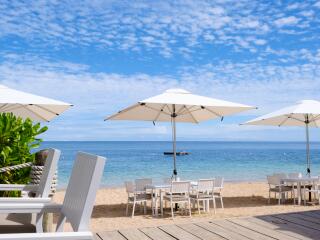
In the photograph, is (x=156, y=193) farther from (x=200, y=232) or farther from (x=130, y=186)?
(x=200, y=232)

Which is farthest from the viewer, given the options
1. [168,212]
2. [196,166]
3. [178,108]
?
[196,166]

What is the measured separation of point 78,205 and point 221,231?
2.68 metres

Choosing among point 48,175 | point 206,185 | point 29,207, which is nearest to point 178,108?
point 206,185

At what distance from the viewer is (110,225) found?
7.10 metres

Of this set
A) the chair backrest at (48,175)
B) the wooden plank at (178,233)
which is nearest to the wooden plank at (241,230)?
the wooden plank at (178,233)

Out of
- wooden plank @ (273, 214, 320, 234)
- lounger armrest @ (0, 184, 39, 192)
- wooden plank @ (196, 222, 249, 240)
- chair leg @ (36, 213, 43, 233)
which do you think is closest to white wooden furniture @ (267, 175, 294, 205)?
wooden plank @ (273, 214, 320, 234)

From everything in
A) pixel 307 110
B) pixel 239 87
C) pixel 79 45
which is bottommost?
pixel 307 110

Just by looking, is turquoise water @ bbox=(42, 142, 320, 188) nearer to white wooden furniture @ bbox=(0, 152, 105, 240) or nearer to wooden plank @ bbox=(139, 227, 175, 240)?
wooden plank @ bbox=(139, 227, 175, 240)

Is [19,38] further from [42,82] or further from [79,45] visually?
[42,82]

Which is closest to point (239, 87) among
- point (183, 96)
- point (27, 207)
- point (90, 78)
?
point (90, 78)

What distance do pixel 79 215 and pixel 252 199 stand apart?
9489mm

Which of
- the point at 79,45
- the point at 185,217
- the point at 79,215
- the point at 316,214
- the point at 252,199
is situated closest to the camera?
the point at 79,215

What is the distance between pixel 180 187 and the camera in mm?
7758

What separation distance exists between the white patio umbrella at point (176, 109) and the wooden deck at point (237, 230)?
12.2 ft
